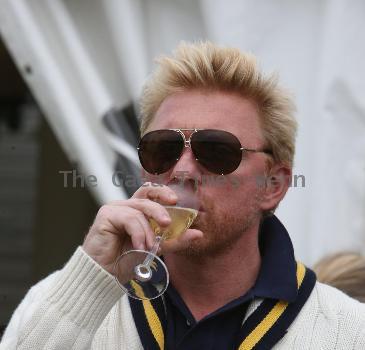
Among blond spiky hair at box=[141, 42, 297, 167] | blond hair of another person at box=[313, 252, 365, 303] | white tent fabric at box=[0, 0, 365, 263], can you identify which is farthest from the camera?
white tent fabric at box=[0, 0, 365, 263]

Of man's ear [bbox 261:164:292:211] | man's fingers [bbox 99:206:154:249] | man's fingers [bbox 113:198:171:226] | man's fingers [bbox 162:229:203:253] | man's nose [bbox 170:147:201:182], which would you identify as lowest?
man's ear [bbox 261:164:292:211]

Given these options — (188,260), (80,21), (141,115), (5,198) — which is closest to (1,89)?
(5,198)

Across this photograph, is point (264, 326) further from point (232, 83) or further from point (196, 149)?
point (232, 83)

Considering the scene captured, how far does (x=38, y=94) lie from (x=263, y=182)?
1.14 meters

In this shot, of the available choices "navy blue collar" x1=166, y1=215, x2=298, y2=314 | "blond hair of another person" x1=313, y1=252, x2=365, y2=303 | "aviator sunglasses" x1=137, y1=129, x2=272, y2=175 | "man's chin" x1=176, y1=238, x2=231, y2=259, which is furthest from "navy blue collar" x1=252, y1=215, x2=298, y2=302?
"blond hair of another person" x1=313, y1=252, x2=365, y2=303

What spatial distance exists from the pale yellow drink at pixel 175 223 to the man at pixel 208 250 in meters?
0.02

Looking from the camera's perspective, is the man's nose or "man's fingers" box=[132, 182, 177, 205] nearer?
"man's fingers" box=[132, 182, 177, 205]

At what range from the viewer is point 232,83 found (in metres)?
1.82

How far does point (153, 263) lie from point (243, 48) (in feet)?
4.24

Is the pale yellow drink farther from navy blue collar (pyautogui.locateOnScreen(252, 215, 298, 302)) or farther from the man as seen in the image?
navy blue collar (pyautogui.locateOnScreen(252, 215, 298, 302))

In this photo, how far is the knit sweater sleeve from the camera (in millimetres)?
1531

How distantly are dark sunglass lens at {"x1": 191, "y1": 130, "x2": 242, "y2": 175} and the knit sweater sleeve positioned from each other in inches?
13.2

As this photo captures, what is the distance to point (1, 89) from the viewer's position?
501cm

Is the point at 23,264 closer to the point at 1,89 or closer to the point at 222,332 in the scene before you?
the point at 1,89
